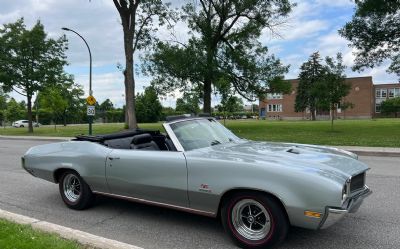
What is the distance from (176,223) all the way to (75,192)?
1906 millimetres

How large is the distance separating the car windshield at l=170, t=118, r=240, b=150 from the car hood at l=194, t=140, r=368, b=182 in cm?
18

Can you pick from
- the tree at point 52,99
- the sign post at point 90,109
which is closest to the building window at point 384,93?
the tree at point 52,99

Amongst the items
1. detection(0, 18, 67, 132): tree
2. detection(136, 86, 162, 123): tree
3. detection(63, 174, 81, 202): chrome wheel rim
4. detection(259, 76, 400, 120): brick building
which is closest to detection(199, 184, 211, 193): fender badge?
detection(63, 174, 81, 202): chrome wheel rim

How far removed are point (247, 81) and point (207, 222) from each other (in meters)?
26.1

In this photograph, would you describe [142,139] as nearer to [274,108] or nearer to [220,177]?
[220,177]

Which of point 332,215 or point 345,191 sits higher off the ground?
point 345,191

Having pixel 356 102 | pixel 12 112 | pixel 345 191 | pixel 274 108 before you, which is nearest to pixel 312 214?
pixel 345 191

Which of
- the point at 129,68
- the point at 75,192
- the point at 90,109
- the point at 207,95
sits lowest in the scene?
the point at 75,192

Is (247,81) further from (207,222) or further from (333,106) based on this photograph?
(207,222)

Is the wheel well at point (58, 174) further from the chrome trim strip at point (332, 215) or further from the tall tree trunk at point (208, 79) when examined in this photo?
the tall tree trunk at point (208, 79)

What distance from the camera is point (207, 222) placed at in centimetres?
511

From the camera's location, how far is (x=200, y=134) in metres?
5.25

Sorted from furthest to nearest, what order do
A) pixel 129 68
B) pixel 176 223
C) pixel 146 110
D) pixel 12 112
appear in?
1. pixel 146 110
2. pixel 12 112
3. pixel 129 68
4. pixel 176 223

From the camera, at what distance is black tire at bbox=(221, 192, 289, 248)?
3914 mm
